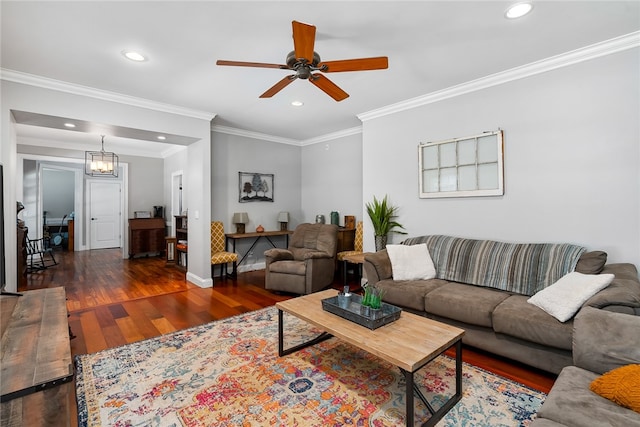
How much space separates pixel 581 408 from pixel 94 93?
4.94m

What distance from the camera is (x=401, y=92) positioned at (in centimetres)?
365

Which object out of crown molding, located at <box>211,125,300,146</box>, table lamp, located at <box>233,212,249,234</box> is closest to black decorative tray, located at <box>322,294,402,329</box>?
table lamp, located at <box>233,212,249,234</box>

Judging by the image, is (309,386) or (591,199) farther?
(591,199)

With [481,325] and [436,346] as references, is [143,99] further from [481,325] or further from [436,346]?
[481,325]

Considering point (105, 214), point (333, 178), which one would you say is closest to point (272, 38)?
point (333, 178)

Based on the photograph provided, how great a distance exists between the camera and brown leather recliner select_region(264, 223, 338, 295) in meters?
4.05

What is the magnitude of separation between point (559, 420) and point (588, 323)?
71 centimetres

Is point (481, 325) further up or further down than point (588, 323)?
further down

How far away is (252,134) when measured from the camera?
5.64 metres

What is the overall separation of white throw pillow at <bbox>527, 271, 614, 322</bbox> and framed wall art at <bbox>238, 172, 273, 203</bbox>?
4.66 metres

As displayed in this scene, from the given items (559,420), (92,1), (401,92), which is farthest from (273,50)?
(559,420)

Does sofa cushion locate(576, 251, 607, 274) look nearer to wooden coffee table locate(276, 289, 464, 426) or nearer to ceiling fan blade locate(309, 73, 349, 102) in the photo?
wooden coffee table locate(276, 289, 464, 426)

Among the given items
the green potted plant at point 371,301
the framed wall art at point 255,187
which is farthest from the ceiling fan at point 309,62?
the framed wall art at point 255,187

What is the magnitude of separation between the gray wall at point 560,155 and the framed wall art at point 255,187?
3.25 m
